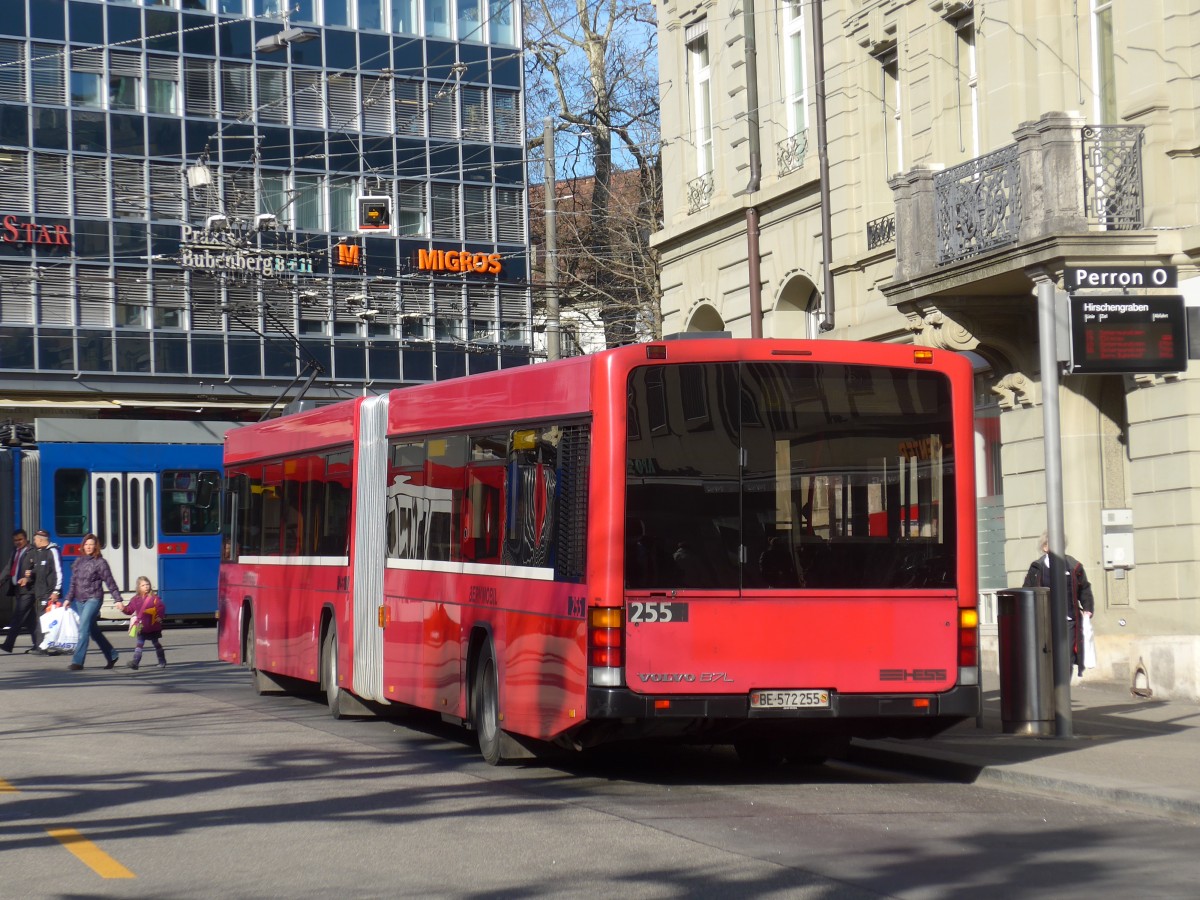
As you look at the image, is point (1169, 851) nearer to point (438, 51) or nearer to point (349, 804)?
point (349, 804)

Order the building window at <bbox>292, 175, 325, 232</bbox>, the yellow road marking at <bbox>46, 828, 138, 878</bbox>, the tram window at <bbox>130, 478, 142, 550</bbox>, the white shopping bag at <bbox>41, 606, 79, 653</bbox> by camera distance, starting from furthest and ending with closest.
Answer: the building window at <bbox>292, 175, 325, 232</bbox> → the tram window at <bbox>130, 478, 142, 550</bbox> → the white shopping bag at <bbox>41, 606, 79, 653</bbox> → the yellow road marking at <bbox>46, 828, 138, 878</bbox>

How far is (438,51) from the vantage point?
57.4 metres

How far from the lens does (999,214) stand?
62.6 ft

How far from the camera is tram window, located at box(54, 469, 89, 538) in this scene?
34812 mm

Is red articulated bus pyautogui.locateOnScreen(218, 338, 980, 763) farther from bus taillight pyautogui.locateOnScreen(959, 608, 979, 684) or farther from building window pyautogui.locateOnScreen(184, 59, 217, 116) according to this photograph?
building window pyautogui.locateOnScreen(184, 59, 217, 116)

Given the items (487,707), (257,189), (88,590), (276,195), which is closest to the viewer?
(487,707)

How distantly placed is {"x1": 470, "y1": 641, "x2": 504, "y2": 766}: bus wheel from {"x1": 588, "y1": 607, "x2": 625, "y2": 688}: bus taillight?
181cm

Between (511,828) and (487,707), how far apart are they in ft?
11.0

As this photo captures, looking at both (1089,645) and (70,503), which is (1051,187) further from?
(70,503)

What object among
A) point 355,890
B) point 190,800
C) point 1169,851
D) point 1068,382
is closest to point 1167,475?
point 1068,382

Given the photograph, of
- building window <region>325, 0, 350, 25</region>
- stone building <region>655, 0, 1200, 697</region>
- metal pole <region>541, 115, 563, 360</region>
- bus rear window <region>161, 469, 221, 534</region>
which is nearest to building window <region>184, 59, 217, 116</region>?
building window <region>325, 0, 350, 25</region>

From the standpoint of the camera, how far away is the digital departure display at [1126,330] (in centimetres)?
1429

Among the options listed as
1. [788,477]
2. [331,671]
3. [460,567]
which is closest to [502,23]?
[331,671]

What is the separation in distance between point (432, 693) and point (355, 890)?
6340mm
